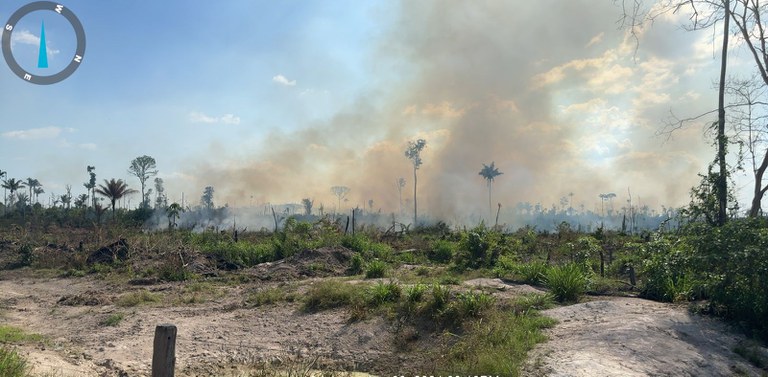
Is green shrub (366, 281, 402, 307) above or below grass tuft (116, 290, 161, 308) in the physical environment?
above

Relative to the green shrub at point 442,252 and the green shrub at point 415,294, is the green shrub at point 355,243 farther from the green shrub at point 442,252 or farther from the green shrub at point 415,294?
the green shrub at point 415,294

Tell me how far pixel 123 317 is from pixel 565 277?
29.0 feet

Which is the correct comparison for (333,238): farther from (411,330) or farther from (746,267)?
(746,267)

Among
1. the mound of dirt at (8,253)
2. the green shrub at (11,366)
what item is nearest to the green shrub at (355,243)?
the mound of dirt at (8,253)

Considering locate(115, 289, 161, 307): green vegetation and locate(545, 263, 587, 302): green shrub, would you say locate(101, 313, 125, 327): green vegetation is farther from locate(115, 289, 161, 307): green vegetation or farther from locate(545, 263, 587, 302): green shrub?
locate(545, 263, 587, 302): green shrub

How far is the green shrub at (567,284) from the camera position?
9523 millimetres

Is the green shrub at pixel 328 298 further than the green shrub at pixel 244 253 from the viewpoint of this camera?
No

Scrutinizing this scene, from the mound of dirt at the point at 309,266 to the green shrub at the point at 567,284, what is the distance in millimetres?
7070

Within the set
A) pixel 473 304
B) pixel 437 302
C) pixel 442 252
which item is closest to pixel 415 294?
pixel 437 302

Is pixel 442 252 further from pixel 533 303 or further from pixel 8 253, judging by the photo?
pixel 8 253

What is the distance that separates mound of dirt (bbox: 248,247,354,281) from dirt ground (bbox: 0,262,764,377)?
3.46m

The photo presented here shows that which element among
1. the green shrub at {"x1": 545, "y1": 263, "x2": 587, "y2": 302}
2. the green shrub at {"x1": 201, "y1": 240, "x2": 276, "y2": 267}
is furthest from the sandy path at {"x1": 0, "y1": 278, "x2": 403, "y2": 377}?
the green shrub at {"x1": 201, "y1": 240, "x2": 276, "y2": 267}

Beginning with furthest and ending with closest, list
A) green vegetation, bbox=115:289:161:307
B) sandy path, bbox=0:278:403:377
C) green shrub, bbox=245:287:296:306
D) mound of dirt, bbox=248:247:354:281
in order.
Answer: mound of dirt, bbox=248:247:354:281, green vegetation, bbox=115:289:161:307, green shrub, bbox=245:287:296:306, sandy path, bbox=0:278:403:377

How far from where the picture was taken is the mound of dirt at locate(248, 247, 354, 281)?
1497 cm
